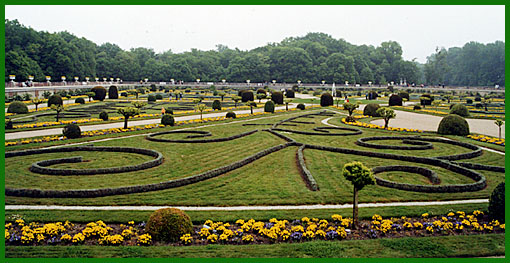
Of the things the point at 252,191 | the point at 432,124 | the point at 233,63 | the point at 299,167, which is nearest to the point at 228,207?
the point at 252,191

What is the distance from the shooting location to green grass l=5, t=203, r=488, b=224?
9.52 m

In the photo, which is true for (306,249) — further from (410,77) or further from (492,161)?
(410,77)

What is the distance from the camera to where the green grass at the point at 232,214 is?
9.52 meters

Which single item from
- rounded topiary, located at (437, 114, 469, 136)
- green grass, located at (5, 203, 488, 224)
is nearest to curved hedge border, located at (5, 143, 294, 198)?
green grass, located at (5, 203, 488, 224)

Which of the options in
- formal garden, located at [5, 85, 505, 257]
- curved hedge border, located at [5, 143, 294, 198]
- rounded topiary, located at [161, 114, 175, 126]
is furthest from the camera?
rounded topiary, located at [161, 114, 175, 126]

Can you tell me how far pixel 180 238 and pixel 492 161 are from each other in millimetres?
13776

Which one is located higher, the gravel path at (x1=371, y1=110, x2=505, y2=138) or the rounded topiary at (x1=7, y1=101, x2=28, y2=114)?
the rounded topiary at (x1=7, y1=101, x2=28, y2=114)

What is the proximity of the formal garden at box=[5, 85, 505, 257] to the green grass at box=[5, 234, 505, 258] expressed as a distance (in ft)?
0.09

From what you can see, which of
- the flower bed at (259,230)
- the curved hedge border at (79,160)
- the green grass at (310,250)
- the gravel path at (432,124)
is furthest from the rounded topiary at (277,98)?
the green grass at (310,250)

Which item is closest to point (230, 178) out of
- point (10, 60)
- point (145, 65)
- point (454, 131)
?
point (454, 131)

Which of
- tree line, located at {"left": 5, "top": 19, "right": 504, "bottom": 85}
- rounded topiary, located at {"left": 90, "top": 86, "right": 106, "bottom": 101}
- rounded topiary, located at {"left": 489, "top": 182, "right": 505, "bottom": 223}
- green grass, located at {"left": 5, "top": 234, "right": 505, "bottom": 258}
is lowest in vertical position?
green grass, located at {"left": 5, "top": 234, "right": 505, "bottom": 258}

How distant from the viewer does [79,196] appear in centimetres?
1122

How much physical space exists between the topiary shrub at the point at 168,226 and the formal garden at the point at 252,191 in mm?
25

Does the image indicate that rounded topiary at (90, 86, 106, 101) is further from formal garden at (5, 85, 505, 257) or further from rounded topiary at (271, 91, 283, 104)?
formal garden at (5, 85, 505, 257)
